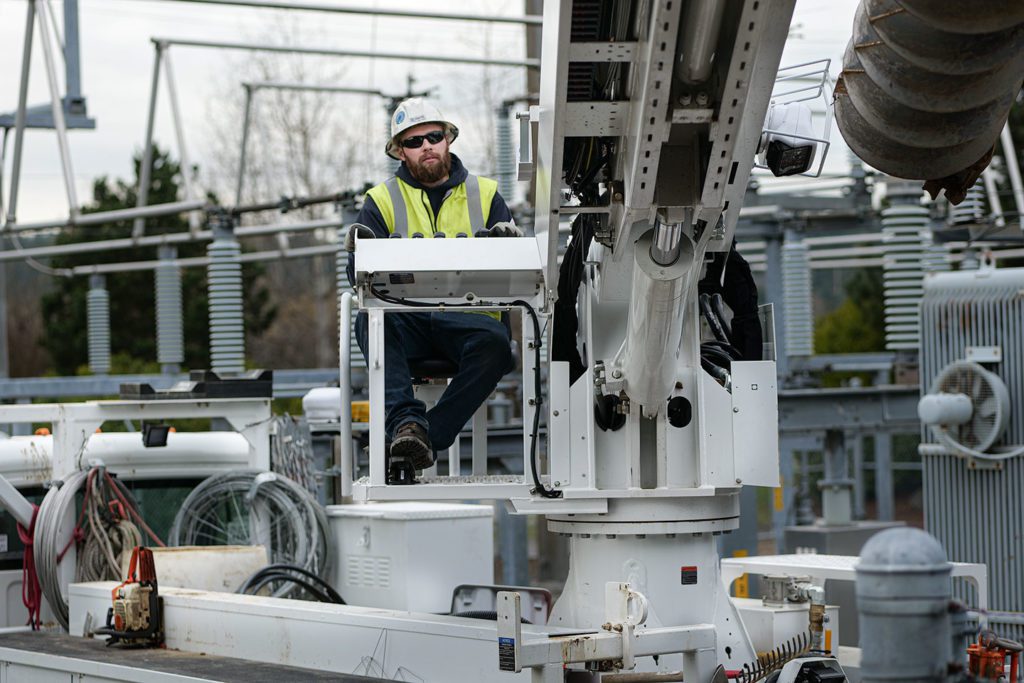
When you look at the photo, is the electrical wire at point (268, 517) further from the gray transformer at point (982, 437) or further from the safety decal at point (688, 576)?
the gray transformer at point (982, 437)

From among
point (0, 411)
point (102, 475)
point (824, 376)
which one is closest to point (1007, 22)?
point (102, 475)

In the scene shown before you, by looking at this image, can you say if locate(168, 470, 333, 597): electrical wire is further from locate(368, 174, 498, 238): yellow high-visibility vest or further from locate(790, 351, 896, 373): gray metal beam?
locate(790, 351, 896, 373): gray metal beam

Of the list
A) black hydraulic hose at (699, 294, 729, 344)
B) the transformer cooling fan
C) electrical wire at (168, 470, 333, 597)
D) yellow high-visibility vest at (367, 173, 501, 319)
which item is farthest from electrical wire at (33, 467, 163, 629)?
the transformer cooling fan

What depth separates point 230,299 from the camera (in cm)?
1416

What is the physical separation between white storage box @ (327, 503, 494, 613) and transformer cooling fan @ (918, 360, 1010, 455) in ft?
12.1

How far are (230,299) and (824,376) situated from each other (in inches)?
549

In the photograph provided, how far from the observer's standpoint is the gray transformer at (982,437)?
409 inches

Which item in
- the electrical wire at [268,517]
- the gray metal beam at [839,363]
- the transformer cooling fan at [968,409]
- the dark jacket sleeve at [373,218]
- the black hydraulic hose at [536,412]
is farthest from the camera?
the gray metal beam at [839,363]

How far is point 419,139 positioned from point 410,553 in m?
2.71

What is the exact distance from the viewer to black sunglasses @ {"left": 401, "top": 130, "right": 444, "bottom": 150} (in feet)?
22.0

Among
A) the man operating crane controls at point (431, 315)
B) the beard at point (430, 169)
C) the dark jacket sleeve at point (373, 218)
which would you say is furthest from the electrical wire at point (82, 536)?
the beard at point (430, 169)

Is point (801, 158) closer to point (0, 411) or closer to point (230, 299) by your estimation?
point (0, 411)

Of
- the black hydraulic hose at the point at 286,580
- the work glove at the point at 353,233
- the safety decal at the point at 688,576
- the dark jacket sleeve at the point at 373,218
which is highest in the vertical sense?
the dark jacket sleeve at the point at 373,218

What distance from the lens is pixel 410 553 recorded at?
27.4ft
